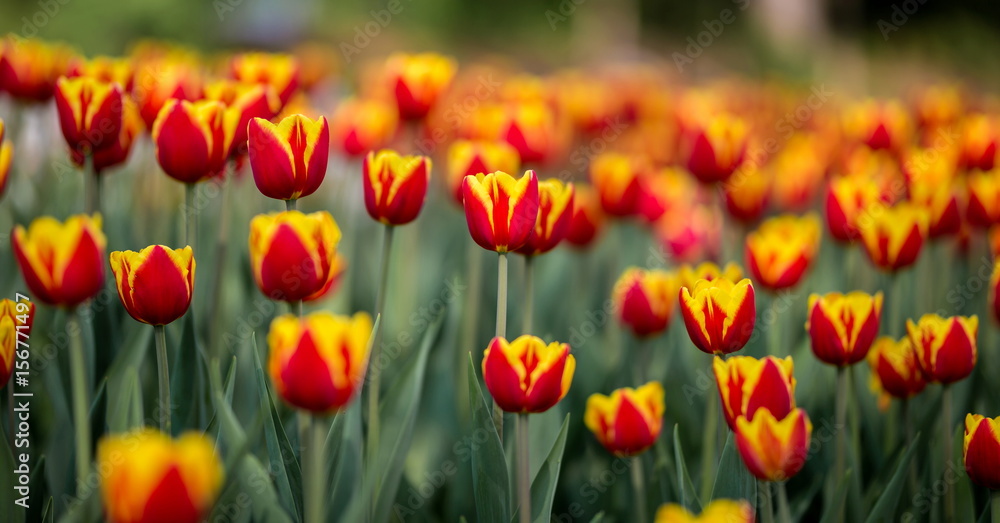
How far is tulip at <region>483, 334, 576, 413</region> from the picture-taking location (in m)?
1.10

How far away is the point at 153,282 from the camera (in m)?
1.07

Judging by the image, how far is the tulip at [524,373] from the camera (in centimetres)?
110

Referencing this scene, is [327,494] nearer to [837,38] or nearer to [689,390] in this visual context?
[689,390]

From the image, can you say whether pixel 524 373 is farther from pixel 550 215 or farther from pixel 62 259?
pixel 62 259

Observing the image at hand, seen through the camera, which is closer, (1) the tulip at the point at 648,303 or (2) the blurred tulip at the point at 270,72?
(1) the tulip at the point at 648,303

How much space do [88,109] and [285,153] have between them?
43 centimetres

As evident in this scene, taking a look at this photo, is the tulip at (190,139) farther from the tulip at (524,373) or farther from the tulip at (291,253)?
the tulip at (524,373)

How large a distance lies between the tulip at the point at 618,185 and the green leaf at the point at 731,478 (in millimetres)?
1074

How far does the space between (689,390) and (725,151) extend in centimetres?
62

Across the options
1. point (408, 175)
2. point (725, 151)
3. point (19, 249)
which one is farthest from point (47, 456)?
point (725, 151)

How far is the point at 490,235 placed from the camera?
1.19 m

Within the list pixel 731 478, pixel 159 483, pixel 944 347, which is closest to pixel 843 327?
pixel 944 347

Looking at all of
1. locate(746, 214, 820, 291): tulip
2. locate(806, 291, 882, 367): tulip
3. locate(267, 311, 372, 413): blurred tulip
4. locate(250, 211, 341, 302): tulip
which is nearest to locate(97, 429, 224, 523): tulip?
locate(267, 311, 372, 413): blurred tulip

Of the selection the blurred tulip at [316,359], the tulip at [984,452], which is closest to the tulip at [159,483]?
the blurred tulip at [316,359]
